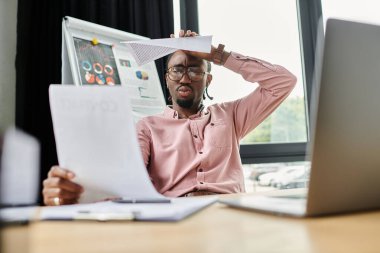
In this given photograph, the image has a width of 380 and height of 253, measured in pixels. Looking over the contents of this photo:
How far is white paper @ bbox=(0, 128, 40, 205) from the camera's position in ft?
0.66

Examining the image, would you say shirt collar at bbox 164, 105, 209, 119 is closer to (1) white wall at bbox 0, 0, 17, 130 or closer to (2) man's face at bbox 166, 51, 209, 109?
(2) man's face at bbox 166, 51, 209, 109

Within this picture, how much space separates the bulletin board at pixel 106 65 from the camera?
1.94 metres

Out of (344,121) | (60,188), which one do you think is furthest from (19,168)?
(60,188)

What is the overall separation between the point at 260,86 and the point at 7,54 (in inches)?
59.1

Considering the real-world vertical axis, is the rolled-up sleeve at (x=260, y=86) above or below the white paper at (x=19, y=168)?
above

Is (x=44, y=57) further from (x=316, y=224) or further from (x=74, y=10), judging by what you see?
(x=316, y=224)

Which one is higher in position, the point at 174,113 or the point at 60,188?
the point at 174,113

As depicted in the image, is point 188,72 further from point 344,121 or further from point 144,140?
point 344,121

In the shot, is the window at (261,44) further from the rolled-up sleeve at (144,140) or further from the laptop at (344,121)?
the laptop at (344,121)

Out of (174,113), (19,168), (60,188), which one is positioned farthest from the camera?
(174,113)

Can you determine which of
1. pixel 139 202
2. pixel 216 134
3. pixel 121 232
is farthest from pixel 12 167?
pixel 216 134

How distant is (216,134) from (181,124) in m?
0.16

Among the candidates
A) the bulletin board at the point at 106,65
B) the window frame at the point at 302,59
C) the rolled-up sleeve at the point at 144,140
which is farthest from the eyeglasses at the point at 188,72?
the window frame at the point at 302,59

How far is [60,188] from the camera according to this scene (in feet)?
2.83
